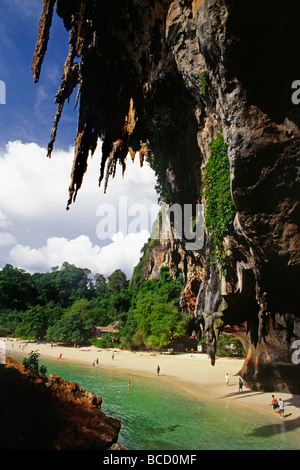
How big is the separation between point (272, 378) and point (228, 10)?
14.8 m

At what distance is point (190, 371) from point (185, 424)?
456 inches

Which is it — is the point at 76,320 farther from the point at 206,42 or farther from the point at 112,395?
the point at 206,42

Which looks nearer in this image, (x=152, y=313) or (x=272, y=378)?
(x=272, y=378)

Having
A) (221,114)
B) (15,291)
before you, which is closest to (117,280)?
(15,291)

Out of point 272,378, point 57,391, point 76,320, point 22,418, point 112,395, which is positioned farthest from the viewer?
point 76,320

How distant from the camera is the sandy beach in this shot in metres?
12.3

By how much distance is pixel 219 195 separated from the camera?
8133mm

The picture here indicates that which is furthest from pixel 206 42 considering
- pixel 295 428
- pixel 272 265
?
pixel 295 428

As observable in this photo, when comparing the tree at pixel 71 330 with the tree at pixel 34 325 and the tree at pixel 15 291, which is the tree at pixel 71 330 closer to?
the tree at pixel 34 325

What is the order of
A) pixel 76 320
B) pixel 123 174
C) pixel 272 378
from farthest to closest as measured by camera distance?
pixel 76 320, pixel 123 174, pixel 272 378

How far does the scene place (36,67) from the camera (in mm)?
8578

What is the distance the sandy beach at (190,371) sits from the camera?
40.4 feet

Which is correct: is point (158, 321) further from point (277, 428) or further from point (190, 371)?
point (277, 428)

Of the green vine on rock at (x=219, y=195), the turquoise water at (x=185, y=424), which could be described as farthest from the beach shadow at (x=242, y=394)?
the green vine on rock at (x=219, y=195)
